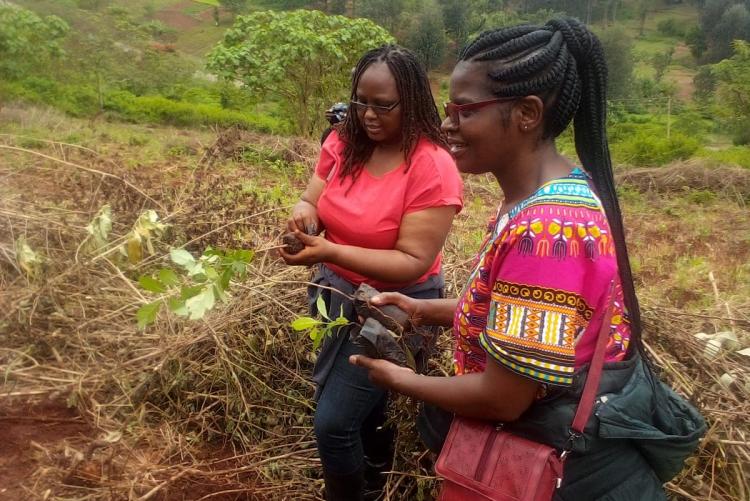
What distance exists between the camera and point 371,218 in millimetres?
1876

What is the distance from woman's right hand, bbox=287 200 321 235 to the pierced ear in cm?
94

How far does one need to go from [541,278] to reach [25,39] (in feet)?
53.0

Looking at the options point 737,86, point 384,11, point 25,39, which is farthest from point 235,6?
point 737,86

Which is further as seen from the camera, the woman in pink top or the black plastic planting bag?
the woman in pink top

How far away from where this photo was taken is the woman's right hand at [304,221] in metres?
2.00

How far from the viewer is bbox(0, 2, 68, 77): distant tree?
13844mm

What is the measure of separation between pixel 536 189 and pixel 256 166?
24.7ft

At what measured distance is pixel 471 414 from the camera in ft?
4.17

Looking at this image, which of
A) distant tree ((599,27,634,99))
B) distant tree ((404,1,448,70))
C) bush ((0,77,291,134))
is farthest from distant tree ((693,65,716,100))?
bush ((0,77,291,134))

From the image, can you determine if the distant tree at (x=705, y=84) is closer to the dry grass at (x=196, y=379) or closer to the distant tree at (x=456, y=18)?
the distant tree at (x=456, y=18)

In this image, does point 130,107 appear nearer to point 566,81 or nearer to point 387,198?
point 387,198

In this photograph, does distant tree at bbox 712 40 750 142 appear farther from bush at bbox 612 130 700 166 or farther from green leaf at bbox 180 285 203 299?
green leaf at bbox 180 285 203 299

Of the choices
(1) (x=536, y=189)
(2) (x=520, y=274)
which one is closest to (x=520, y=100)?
(1) (x=536, y=189)

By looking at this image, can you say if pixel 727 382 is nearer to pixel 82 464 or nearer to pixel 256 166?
pixel 82 464
